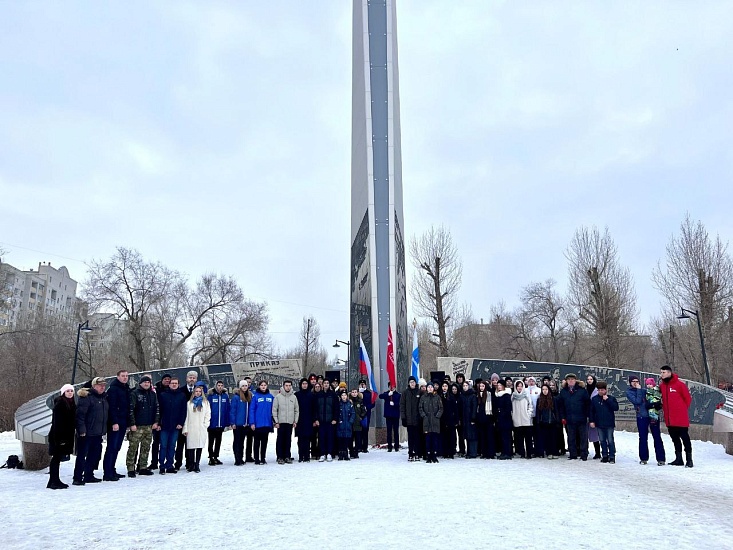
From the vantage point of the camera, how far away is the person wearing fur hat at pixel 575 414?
995cm

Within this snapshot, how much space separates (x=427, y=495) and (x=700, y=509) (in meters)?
2.62

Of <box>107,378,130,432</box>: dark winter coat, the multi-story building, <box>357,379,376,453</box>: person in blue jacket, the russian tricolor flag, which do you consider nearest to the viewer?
<box>107,378,130,432</box>: dark winter coat

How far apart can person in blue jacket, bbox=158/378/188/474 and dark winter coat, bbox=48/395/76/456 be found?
5.18 feet

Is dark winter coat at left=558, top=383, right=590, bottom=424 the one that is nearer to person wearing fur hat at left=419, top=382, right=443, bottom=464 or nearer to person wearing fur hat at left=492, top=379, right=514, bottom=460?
person wearing fur hat at left=492, top=379, right=514, bottom=460

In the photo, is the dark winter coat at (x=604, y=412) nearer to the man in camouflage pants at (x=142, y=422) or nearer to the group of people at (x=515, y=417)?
the group of people at (x=515, y=417)

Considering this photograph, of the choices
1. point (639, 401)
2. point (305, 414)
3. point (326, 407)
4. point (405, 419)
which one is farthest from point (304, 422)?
point (639, 401)

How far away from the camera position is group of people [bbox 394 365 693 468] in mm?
9617

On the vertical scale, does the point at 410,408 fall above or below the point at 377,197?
below

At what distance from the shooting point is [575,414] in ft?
32.7

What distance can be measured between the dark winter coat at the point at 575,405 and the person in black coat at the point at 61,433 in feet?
25.6

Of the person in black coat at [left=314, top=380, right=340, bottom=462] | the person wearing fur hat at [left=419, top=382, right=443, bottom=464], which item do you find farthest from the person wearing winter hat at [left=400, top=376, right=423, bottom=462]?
the person in black coat at [left=314, top=380, right=340, bottom=462]

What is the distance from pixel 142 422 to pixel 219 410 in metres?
1.59

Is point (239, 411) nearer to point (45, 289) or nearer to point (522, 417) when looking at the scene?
point (522, 417)

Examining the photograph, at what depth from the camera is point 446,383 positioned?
10.9 m
